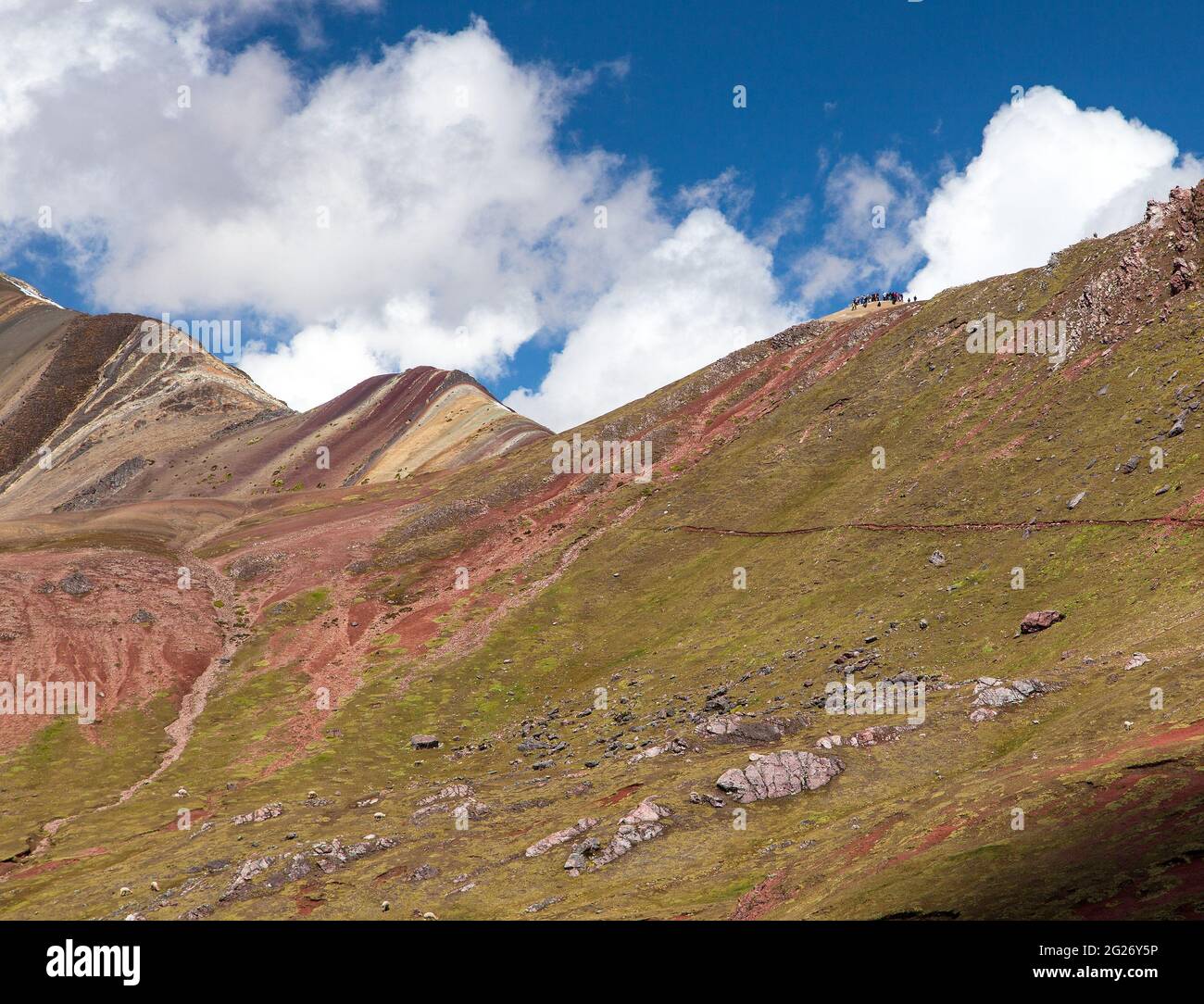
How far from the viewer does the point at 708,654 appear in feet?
238

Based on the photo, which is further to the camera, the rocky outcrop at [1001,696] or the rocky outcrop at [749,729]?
the rocky outcrop at [749,729]

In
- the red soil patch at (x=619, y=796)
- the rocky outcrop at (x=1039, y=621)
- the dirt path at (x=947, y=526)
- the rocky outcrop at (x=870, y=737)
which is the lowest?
the red soil patch at (x=619, y=796)

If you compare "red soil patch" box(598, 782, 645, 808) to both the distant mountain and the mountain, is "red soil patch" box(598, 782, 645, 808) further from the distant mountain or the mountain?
the distant mountain

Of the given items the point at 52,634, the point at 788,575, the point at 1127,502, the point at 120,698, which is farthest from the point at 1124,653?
the point at 52,634

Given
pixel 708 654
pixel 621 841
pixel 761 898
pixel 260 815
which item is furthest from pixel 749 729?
pixel 260 815

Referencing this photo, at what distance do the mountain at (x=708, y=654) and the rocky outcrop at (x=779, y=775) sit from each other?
0.58 ft

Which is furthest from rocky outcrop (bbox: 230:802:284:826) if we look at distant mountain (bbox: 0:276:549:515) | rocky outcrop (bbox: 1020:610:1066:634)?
distant mountain (bbox: 0:276:549:515)

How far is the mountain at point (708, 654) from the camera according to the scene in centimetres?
3944

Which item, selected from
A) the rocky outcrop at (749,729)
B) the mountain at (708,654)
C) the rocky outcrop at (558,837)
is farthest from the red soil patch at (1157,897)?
the rocky outcrop at (749,729)

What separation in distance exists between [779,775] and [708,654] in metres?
24.5

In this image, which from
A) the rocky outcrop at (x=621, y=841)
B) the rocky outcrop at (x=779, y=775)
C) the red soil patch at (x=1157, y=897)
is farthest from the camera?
the rocky outcrop at (x=779, y=775)

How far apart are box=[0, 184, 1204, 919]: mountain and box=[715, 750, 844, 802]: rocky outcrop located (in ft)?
0.58

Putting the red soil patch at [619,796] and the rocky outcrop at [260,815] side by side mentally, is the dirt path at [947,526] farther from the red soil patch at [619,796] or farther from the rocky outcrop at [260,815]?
the rocky outcrop at [260,815]

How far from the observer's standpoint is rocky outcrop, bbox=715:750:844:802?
157 feet
